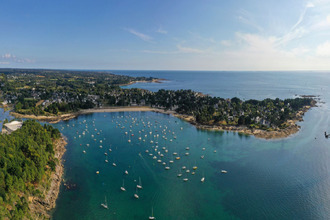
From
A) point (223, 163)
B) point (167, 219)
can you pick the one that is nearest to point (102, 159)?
point (167, 219)

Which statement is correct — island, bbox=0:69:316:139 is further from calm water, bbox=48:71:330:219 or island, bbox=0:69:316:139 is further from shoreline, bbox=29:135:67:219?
shoreline, bbox=29:135:67:219

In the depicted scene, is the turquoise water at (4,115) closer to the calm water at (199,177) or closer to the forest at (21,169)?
the calm water at (199,177)

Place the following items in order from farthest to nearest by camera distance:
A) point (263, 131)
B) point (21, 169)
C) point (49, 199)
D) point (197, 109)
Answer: point (197, 109)
point (263, 131)
point (49, 199)
point (21, 169)

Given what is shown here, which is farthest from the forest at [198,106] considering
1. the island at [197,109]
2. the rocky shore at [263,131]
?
the rocky shore at [263,131]

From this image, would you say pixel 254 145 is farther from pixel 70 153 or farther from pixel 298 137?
pixel 70 153

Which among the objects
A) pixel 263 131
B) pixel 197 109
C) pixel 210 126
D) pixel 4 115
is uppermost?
pixel 197 109

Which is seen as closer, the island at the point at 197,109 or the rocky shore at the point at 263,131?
the rocky shore at the point at 263,131

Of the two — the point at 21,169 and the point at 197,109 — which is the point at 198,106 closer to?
the point at 197,109

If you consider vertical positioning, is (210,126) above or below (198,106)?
below

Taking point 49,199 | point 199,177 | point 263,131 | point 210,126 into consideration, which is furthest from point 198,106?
point 49,199
